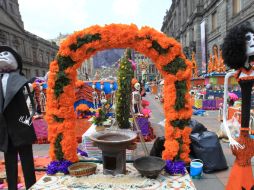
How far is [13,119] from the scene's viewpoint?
3000 millimetres

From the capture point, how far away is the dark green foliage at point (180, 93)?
10.8ft

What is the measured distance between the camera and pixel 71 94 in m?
3.42

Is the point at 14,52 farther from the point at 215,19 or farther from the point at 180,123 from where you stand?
the point at 215,19

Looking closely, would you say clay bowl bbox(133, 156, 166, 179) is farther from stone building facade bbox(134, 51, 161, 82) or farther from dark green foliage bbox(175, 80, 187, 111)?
stone building facade bbox(134, 51, 161, 82)

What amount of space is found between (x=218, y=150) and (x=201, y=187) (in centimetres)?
90

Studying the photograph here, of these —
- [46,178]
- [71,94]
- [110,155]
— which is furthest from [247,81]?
[46,178]

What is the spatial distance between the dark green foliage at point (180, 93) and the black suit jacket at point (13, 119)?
7.20 ft

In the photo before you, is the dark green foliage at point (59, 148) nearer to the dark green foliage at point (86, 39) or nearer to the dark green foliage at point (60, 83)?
the dark green foliage at point (60, 83)

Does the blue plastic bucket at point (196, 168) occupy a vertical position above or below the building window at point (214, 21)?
below

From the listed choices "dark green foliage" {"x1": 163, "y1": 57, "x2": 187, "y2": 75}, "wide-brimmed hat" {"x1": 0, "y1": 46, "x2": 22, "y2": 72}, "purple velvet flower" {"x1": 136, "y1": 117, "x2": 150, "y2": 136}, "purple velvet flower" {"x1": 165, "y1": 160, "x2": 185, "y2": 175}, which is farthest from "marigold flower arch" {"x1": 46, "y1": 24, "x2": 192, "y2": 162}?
"purple velvet flower" {"x1": 136, "y1": 117, "x2": 150, "y2": 136}

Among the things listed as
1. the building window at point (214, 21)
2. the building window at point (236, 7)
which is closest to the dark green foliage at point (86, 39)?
the building window at point (236, 7)

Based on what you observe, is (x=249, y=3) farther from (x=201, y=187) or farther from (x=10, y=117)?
(x=10, y=117)

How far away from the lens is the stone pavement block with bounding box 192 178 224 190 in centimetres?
360

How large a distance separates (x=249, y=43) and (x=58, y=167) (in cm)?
317
